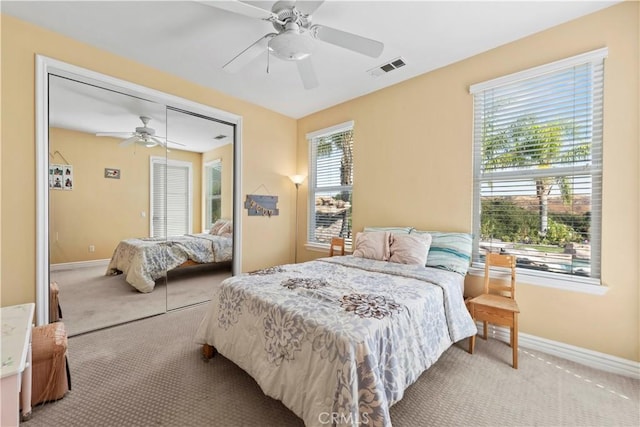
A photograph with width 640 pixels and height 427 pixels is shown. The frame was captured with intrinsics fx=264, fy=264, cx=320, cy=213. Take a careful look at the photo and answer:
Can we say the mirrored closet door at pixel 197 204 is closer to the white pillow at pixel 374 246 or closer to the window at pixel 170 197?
the window at pixel 170 197

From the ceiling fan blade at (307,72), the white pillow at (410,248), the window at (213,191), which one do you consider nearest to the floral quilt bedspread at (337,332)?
the white pillow at (410,248)

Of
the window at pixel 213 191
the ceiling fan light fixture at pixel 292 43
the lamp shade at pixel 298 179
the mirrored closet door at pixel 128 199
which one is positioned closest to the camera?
the ceiling fan light fixture at pixel 292 43

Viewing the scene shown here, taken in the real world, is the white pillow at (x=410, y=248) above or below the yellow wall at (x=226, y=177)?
below

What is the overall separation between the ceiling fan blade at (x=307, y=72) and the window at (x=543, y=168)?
5.51ft

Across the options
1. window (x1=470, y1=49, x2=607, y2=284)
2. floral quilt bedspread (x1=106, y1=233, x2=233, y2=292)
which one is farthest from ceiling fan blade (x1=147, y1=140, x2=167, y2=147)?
window (x1=470, y1=49, x2=607, y2=284)

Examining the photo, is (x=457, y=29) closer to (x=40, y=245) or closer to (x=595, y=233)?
(x=595, y=233)

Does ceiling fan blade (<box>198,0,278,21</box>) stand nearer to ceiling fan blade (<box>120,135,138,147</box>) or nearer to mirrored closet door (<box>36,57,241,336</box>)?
mirrored closet door (<box>36,57,241,336</box>)

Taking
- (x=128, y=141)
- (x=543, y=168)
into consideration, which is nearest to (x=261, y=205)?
(x=128, y=141)

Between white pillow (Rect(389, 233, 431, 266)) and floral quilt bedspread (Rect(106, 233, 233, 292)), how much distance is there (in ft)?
7.98

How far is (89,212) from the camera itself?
275 centimetres

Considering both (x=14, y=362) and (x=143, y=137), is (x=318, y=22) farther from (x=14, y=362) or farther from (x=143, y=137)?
(x=14, y=362)

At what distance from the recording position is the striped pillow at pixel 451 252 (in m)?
2.57

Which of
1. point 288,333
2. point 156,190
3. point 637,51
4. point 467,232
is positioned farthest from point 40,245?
point 637,51

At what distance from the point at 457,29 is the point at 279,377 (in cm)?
308
